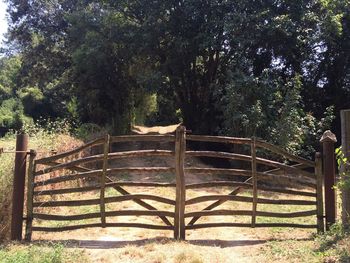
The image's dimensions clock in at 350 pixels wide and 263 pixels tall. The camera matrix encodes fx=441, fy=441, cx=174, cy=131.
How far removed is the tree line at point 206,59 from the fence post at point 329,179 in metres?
6.52

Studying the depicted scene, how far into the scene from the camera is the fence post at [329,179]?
7.36 meters

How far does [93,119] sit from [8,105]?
23.8 m

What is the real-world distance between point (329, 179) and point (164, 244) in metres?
2.98

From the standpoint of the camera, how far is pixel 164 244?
6715 mm

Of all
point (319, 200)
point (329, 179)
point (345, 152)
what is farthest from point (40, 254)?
point (345, 152)

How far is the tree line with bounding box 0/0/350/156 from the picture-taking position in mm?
15109

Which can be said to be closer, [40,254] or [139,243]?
[40,254]

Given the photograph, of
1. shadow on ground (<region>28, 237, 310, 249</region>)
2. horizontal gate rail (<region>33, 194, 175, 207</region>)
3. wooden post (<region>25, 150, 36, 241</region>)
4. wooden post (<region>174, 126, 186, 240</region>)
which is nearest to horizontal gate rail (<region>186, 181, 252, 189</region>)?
wooden post (<region>174, 126, 186, 240</region>)

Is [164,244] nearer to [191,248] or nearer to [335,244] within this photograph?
[191,248]

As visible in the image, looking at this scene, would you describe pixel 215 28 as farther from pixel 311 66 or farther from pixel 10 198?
pixel 10 198

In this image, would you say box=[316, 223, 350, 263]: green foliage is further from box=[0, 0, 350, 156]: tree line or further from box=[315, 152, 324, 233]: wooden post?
box=[0, 0, 350, 156]: tree line

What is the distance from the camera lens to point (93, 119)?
2161cm

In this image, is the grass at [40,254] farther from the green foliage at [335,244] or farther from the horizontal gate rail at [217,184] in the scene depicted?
the green foliage at [335,244]

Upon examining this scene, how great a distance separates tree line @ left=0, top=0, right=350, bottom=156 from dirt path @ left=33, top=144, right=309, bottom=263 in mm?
6849
